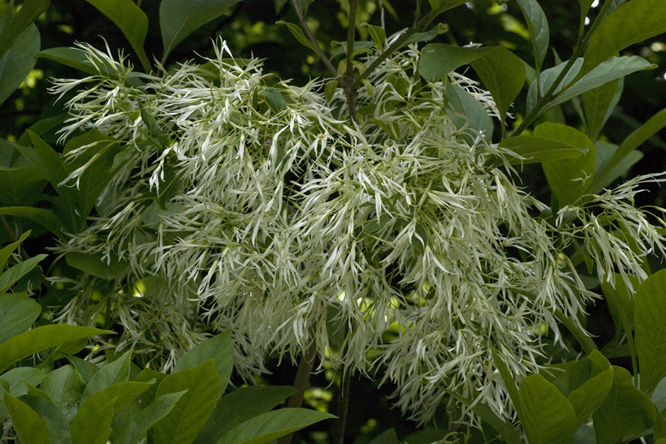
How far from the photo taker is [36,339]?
1.93 ft

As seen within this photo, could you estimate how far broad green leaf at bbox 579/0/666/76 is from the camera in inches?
28.6

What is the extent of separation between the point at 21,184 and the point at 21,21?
8.3 inches

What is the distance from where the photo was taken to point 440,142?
0.74 metres

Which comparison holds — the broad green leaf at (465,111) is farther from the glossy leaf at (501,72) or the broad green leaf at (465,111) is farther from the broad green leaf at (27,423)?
the broad green leaf at (27,423)

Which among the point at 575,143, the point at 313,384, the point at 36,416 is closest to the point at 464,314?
the point at 575,143

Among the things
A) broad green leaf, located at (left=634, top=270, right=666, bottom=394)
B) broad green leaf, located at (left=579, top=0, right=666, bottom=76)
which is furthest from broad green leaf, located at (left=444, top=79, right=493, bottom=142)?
broad green leaf, located at (left=634, top=270, right=666, bottom=394)

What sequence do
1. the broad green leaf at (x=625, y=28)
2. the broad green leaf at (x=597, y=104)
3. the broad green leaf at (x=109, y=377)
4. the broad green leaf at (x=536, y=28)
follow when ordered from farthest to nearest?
the broad green leaf at (x=597, y=104), the broad green leaf at (x=536, y=28), the broad green leaf at (x=625, y=28), the broad green leaf at (x=109, y=377)

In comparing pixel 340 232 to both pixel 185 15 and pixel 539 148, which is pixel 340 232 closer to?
pixel 539 148

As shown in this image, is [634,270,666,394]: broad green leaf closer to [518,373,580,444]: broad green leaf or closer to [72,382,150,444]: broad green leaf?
[518,373,580,444]: broad green leaf

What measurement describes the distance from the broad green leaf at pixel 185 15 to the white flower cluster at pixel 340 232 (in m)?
0.15

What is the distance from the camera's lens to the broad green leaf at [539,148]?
2.39 feet

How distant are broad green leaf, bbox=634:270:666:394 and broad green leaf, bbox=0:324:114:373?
50cm

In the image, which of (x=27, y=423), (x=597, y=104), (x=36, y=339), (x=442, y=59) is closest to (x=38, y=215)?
(x=36, y=339)

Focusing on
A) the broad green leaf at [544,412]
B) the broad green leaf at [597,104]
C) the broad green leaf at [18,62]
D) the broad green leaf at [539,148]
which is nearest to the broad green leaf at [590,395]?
the broad green leaf at [544,412]
